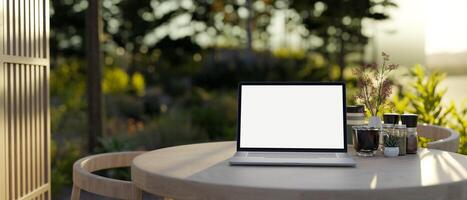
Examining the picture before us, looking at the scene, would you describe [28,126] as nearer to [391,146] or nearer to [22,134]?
[22,134]

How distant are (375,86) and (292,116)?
0.44 m

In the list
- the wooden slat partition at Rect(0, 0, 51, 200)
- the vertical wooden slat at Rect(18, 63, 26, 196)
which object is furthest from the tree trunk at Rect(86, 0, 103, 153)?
the vertical wooden slat at Rect(18, 63, 26, 196)

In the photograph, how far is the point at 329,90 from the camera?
2.39 meters

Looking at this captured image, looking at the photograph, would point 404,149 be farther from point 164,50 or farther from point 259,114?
point 164,50

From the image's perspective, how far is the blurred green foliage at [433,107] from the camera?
529 centimetres

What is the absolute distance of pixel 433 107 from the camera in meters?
5.29

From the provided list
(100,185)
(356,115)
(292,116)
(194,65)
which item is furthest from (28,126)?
(194,65)

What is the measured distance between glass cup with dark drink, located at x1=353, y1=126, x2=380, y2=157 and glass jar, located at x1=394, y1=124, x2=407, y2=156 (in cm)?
10

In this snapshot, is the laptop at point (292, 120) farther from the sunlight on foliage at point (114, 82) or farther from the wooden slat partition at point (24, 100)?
the sunlight on foliage at point (114, 82)

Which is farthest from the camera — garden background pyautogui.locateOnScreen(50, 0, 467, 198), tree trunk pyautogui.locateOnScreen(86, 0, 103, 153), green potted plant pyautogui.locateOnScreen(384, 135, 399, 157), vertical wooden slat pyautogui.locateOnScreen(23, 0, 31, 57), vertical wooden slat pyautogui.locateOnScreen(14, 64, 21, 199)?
garden background pyautogui.locateOnScreen(50, 0, 467, 198)

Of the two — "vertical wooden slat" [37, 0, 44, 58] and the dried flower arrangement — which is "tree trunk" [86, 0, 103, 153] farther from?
the dried flower arrangement

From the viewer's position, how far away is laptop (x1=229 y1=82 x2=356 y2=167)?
236cm

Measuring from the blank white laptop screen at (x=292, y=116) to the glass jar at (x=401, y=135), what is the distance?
0.29 m

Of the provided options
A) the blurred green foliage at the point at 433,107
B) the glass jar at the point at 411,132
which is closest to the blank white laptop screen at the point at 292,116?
the glass jar at the point at 411,132
